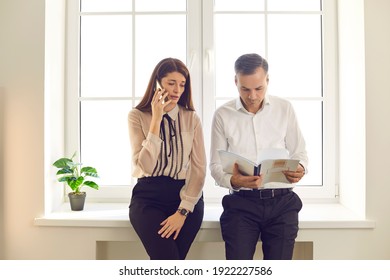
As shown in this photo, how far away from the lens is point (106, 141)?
7.93 feet

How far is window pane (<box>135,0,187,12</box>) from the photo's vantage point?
93.5 inches

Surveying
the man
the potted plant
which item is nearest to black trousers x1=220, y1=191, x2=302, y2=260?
the man

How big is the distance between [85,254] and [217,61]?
1347 mm

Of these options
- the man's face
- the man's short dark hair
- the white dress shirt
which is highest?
the man's short dark hair

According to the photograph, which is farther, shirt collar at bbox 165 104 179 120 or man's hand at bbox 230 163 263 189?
shirt collar at bbox 165 104 179 120

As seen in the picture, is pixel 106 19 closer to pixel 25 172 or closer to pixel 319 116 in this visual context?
pixel 25 172

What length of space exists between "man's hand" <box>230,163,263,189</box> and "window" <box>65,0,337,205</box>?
65 cm

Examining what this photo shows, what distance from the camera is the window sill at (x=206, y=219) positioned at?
6.38 feet

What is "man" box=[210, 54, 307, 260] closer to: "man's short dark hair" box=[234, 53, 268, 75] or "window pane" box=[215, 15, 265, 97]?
"man's short dark hair" box=[234, 53, 268, 75]

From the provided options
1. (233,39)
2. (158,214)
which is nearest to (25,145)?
(158,214)

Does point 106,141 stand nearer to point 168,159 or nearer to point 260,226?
point 168,159

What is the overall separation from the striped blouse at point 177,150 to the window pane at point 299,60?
0.75 metres
